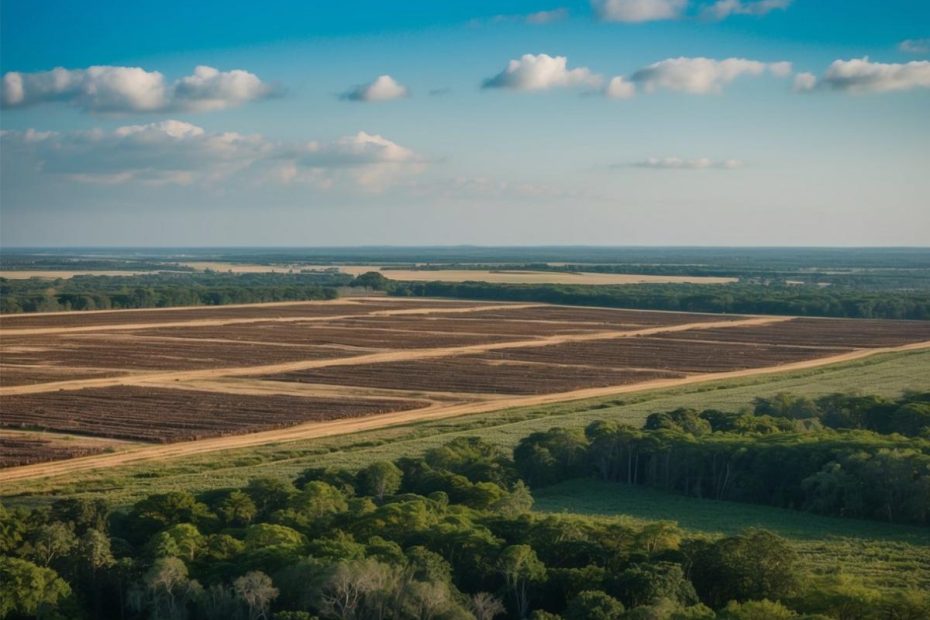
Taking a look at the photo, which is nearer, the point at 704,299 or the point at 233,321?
the point at 233,321

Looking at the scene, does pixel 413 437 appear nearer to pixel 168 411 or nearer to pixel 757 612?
pixel 168 411

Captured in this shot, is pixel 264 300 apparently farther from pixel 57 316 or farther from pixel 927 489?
pixel 927 489

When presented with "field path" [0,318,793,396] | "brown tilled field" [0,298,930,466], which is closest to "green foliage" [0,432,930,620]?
"brown tilled field" [0,298,930,466]

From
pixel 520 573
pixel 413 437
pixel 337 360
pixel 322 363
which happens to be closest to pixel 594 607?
pixel 520 573

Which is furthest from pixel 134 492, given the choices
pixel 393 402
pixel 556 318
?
pixel 556 318

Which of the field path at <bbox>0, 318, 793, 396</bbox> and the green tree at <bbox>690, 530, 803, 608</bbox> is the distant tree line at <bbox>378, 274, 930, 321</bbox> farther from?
the green tree at <bbox>690, 530, 803, 608</bbox>
